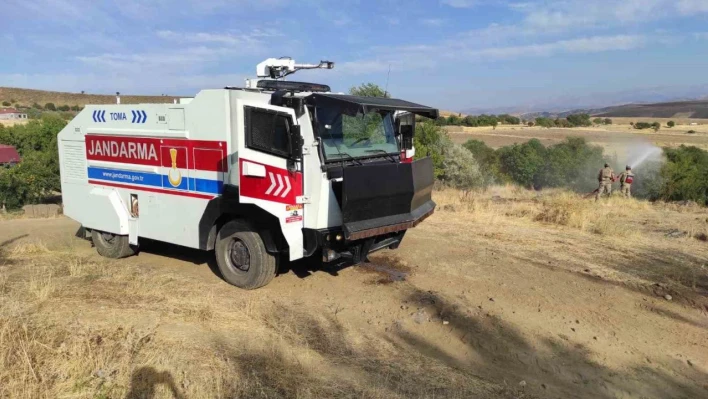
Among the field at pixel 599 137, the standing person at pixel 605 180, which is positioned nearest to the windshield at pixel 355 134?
the standing person at pixel 605 180

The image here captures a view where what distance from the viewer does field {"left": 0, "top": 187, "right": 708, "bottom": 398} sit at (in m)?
4.28

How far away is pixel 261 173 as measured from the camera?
A: 6.29m

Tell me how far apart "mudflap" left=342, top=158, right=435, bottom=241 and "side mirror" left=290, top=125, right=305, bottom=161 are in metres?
0.61

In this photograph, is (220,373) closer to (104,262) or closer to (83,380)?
(83,380)

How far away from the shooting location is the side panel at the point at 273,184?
6184 mm

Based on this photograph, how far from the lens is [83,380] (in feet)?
13.1

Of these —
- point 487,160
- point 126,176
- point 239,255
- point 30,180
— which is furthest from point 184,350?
point 487,160

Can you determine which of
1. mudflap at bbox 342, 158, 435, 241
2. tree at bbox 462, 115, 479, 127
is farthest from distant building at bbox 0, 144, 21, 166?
tree at bbox 462, 115, 479, 127

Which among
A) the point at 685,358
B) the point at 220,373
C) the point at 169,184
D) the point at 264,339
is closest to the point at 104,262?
the point at 169,184

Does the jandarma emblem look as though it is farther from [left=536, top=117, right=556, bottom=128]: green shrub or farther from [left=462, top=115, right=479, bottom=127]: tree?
[left=536, top=117, right=556, bottom=128]: green shrub

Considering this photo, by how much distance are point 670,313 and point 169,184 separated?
675cm

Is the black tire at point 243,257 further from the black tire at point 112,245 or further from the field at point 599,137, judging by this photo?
the field at point 599,137

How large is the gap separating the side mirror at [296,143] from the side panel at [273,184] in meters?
0.15

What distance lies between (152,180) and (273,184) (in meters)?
2.40
